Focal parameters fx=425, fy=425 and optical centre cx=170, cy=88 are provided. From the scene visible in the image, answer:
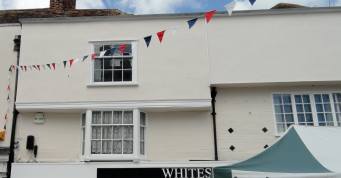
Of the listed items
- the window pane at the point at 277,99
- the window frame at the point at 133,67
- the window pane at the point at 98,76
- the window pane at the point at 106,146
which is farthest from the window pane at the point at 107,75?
the window pane at the point at 277,99

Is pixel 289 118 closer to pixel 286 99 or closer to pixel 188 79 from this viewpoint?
pixel 286 99

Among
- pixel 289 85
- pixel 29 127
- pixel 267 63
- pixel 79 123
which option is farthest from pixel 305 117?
pixel 29 127

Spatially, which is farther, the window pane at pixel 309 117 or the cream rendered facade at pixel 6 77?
the window pane at pixel 309 117

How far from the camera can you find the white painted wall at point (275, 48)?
37.3 ft

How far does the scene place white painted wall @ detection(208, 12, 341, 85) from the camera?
1136cm

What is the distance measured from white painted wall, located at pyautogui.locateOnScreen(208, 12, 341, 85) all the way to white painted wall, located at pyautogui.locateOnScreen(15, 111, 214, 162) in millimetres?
1355

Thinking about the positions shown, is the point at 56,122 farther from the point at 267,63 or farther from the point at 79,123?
the point at 267,63

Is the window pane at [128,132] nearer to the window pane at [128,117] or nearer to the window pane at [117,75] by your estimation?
the window pane at [128,117]

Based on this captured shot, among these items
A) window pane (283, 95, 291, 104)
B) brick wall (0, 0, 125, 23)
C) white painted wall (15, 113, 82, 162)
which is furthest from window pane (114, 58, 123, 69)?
window pane (283, 95, 291, 104)

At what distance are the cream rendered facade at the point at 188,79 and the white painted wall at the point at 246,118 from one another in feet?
0.09

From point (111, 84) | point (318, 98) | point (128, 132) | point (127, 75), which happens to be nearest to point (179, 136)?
point (128, 132)

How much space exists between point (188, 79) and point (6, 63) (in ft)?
17.0

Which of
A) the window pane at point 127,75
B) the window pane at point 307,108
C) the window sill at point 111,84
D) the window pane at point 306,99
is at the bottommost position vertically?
the window pane at point 307,108

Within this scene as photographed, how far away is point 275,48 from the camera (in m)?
11.6
